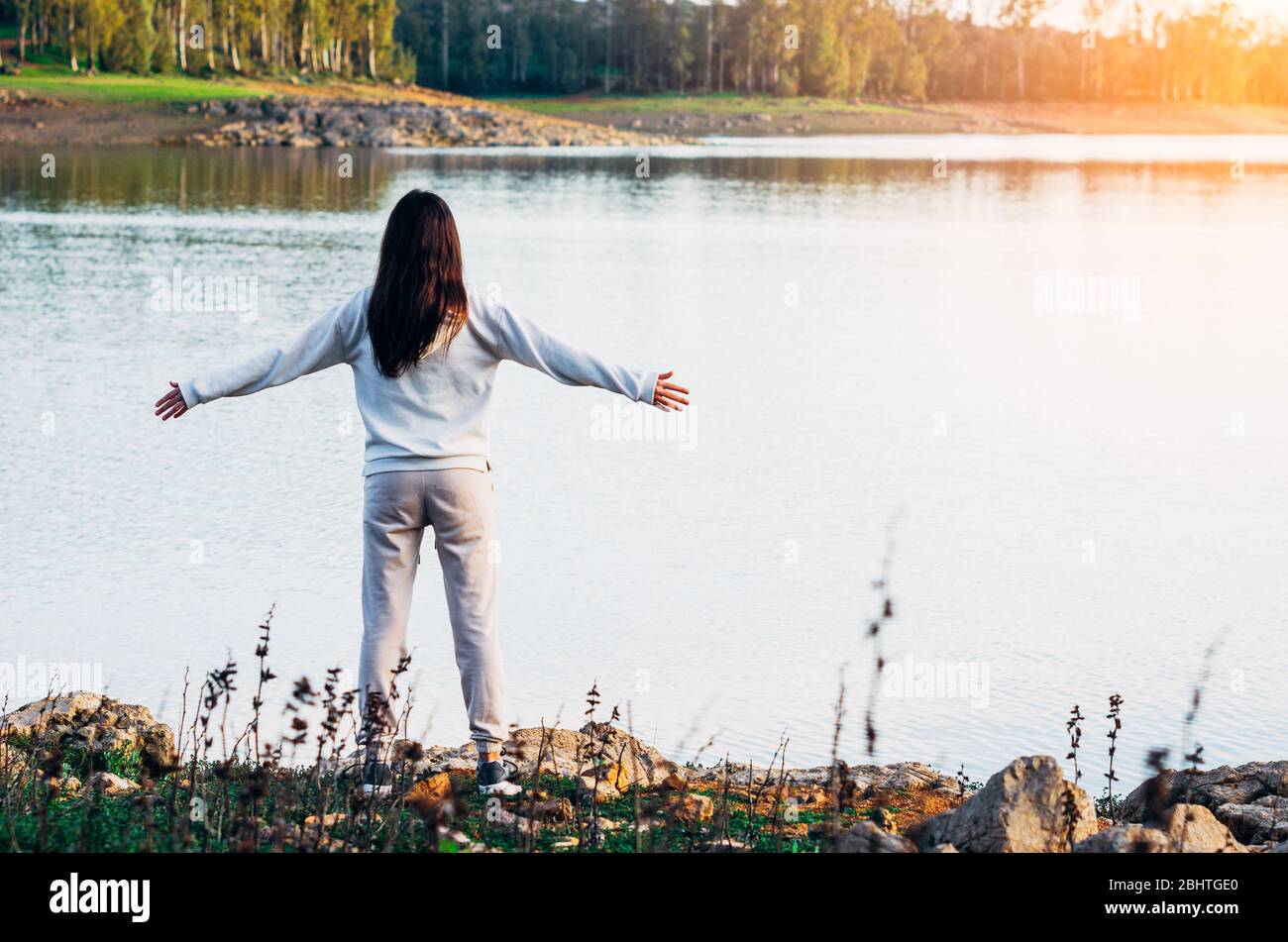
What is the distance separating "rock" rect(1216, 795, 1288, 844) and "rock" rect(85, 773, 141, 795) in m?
3.57

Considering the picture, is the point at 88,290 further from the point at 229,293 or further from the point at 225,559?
the point at 225,559

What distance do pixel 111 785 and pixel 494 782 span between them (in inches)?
50.0

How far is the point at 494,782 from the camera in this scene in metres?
5.32

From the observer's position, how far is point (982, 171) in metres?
53.0

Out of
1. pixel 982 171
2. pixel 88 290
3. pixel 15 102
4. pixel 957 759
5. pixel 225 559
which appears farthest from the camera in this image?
pixel 15 102

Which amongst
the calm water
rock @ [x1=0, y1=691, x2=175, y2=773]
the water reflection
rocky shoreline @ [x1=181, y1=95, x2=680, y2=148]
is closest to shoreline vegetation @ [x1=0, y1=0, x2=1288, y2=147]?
rocky shoreline @ [x1=181, y1=95, x2=680, y2=148]

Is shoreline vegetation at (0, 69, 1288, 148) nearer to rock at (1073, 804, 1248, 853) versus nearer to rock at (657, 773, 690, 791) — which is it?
rock at (657, 773, 690, 791)

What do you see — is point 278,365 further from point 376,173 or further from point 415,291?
point 376,173

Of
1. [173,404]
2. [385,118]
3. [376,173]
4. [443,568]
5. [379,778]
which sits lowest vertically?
[379,778]

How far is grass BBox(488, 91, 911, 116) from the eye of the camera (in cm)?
10481

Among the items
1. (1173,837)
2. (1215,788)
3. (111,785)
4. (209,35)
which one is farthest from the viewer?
(209,35)

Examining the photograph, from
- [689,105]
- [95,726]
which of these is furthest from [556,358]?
[689,105]

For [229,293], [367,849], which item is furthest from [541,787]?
[229,293]
